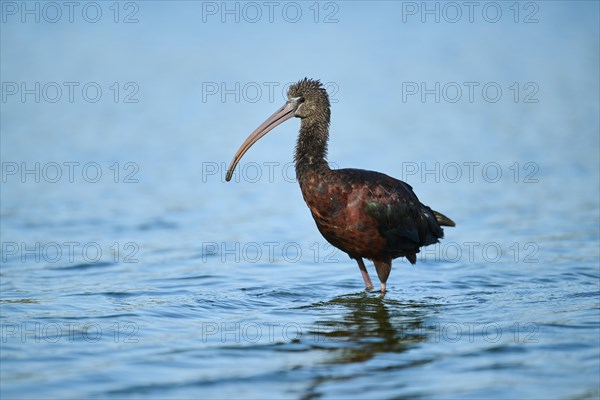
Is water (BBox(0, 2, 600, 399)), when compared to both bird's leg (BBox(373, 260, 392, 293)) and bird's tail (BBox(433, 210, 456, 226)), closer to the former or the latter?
bird's leg (BBox(373, 260, 392, 293))

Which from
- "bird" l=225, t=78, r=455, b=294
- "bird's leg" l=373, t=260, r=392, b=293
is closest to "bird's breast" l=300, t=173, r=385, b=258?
"bird" l=225, t=78, r=455, b=294

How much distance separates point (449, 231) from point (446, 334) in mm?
5219

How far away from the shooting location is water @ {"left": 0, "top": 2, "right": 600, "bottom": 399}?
7.27 meters

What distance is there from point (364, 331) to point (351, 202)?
1.44 metres

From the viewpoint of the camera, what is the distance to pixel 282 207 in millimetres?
14961

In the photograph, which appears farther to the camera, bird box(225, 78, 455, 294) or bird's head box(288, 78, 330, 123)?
bird's head box(288, 78, 330, 123)

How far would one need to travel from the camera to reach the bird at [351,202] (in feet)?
30.6

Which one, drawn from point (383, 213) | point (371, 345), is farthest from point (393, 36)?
point (371, 345)

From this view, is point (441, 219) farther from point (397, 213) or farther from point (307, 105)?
point (307, 105)

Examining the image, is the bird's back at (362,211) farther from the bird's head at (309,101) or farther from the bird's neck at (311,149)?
the bird's head at (309,101)

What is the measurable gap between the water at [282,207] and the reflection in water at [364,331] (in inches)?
1.5

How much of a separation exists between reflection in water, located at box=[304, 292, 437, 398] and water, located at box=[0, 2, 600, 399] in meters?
0.04

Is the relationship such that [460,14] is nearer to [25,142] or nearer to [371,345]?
[25,142]

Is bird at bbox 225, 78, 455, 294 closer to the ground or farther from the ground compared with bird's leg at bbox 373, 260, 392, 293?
farther from the ground
